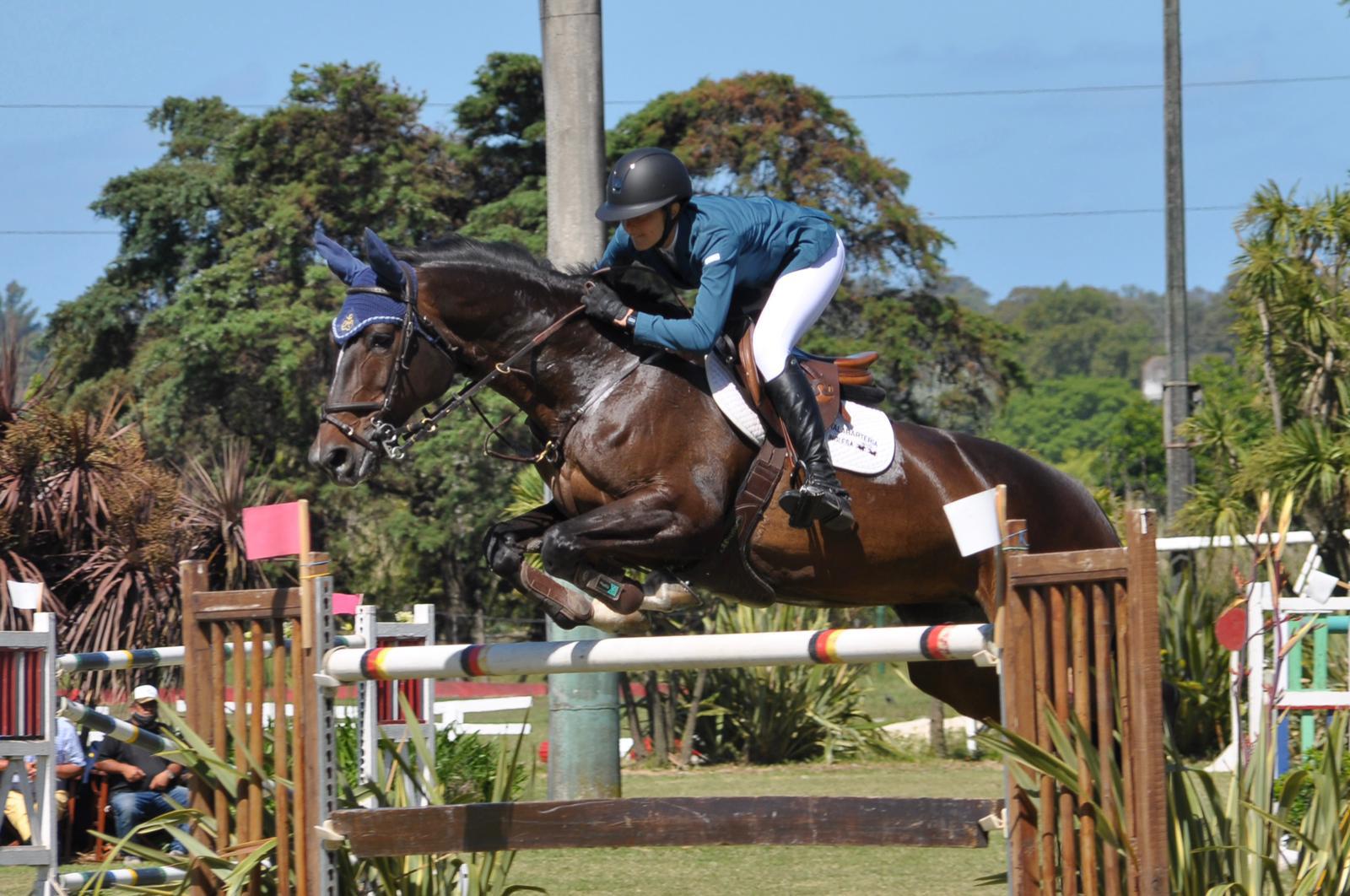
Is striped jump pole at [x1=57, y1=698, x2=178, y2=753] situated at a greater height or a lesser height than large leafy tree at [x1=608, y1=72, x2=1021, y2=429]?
lesser

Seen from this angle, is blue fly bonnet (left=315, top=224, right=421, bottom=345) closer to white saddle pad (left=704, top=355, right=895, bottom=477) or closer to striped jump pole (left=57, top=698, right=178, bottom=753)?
white saddle pad (left=704, top=355, right=895, bottom=477)

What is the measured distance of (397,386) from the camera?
4688 millimetres

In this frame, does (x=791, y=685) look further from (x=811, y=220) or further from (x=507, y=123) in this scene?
(x=507, y=123)

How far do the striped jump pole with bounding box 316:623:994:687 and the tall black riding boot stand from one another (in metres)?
0.71

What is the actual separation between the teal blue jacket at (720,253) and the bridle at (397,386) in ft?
0.81

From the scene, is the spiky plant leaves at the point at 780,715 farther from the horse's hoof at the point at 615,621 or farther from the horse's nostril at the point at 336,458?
the horse's nostril at the point at 336,458

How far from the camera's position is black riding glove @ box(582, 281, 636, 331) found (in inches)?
190

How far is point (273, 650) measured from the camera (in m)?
4.28

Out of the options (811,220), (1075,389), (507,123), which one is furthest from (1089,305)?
(811,220)

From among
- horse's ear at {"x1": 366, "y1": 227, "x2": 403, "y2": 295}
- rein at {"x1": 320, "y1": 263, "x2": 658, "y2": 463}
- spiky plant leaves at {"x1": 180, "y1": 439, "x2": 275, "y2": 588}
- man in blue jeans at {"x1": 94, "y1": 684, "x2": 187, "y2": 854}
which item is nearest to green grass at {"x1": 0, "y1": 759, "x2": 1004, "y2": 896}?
man in blue jeans at {"x1": 94, "y1": 684, "x2": 187, "y2": 854}

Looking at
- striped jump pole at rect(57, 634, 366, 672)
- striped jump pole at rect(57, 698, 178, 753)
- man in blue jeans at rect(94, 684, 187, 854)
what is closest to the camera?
striped jump pole at rect(57, 698, 178, 753)

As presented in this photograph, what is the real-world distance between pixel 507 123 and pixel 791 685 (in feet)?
38.1

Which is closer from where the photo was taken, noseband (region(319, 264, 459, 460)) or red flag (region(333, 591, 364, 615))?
noseband (region(319, 264, 459, 460))

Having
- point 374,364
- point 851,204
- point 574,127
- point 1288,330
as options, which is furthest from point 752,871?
point 851,204
